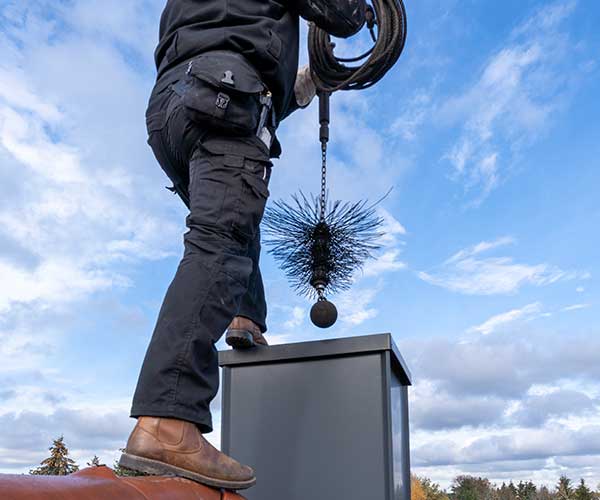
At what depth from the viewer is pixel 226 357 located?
77.7 inches

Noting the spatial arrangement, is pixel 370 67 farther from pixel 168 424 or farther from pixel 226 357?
pixel 168 424

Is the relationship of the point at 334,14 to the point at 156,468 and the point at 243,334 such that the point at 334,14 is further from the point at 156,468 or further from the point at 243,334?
the point at 156,468

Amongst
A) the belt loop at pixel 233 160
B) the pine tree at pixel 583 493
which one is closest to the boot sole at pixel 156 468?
the belt loop at pixel 233 160

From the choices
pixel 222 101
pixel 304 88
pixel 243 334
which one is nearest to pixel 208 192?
pixel 222 101

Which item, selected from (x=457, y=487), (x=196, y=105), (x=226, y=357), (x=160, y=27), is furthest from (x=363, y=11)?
(x=457, y=487)

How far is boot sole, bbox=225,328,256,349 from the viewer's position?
1899 mm

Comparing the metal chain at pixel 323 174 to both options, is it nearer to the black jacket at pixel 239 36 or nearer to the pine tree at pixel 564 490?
the black jacket at pixel 239 36

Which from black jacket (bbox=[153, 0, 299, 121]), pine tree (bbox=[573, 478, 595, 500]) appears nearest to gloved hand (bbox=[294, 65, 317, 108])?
black jacket (bbox=[153, 0, 299, 121])

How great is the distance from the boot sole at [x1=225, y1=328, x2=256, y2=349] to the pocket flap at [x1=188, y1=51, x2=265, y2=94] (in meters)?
0.74

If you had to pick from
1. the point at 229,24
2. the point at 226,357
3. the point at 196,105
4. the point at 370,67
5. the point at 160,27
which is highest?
the point at 370,67

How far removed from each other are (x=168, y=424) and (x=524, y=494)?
123 inches

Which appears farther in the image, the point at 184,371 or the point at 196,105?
the point at 196,105

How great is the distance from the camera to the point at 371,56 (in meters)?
2.25

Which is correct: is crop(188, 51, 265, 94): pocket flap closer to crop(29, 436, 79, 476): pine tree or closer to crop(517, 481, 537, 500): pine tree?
crop(29, 436, 79, 476): pine tree
